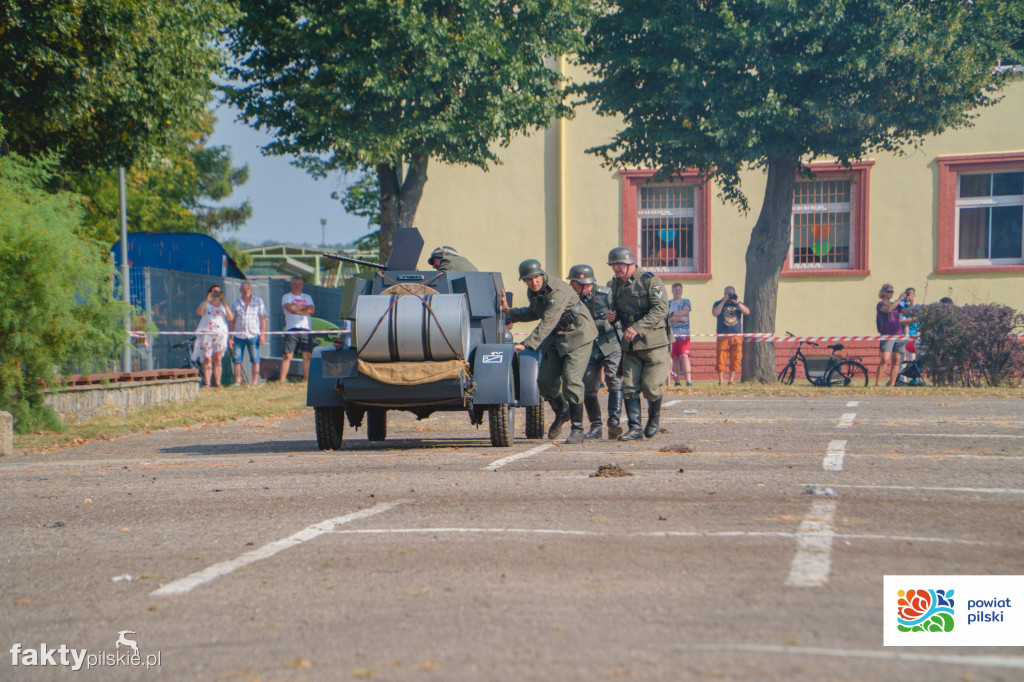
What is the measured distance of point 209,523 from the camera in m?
6.67

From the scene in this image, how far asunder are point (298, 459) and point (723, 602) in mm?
6499

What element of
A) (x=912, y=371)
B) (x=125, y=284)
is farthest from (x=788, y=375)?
(x=125, y=284)

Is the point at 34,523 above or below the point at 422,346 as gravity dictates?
below

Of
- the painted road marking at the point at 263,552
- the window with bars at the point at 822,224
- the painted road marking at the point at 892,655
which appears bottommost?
the painted road marking at the point at 263,552

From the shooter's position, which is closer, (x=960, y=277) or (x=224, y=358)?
(x=224, y=358)

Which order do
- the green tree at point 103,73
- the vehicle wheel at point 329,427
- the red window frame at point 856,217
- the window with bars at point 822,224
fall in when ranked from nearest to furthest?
the vehicle wheel at point 329,427
the green tree at point 103,73
the red window frame at point 856,217
the window with bars at point 822,224

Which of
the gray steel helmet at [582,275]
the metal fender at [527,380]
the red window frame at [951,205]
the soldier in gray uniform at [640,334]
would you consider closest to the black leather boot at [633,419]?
the soldier in gray uniform at [640,334]

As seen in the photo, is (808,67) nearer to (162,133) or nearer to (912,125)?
(912,125)

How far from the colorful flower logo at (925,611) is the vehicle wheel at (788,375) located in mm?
18628

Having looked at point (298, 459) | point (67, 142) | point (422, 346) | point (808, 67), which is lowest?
point (298, 459)

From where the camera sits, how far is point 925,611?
162 inches

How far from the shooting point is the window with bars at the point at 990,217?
84.1 feet

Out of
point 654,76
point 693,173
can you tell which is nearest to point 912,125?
point 654,76

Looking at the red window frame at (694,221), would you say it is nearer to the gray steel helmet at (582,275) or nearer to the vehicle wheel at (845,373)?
the vehicle wheel at (845,373)
